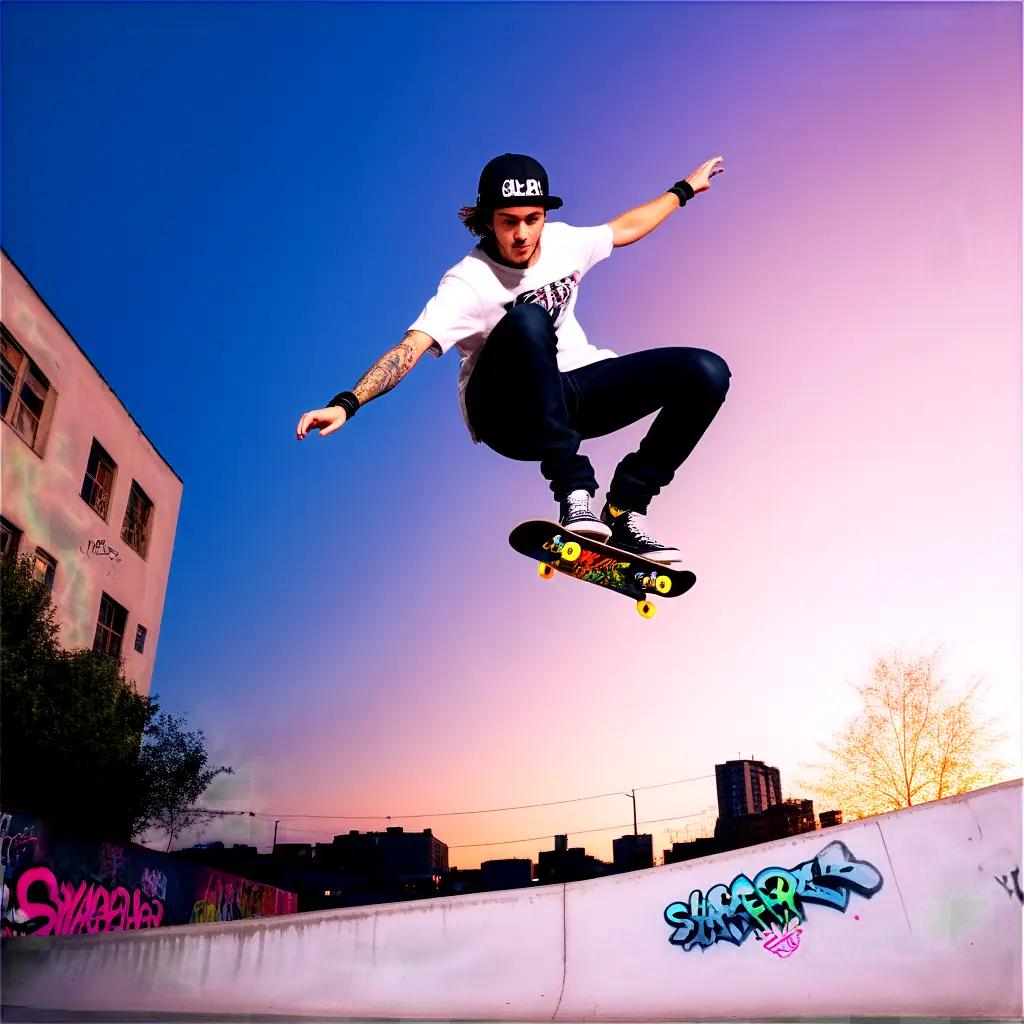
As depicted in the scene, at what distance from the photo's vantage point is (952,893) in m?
9.12

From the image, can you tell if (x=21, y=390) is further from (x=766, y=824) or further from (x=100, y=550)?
(x=766, y=824)

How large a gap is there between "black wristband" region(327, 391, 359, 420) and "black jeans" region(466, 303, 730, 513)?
1.01 m

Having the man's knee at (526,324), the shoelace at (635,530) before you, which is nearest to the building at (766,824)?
the shoelace at (635,530)

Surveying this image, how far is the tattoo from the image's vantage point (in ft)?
15.7

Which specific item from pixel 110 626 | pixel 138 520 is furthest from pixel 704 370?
pixel 138 520

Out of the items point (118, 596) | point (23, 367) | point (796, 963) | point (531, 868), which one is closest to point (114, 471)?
point (118, 596)

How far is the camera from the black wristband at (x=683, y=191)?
642cm

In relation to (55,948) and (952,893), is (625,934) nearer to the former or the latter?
(952,893)

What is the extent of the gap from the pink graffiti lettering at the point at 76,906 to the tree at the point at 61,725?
35.1 inches

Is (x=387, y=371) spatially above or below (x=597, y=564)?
above

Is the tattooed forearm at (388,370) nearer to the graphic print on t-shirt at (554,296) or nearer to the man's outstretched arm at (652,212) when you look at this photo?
the graphic print on t-shirt at (554,296)

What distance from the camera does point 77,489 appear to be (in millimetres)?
20688

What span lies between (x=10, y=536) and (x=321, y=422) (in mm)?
16357

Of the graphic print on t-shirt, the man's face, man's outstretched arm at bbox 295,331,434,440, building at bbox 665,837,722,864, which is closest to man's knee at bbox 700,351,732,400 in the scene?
the graphic print on t-shirt
